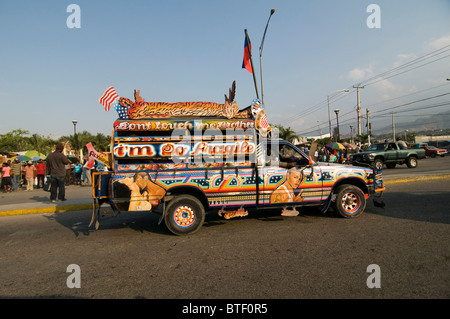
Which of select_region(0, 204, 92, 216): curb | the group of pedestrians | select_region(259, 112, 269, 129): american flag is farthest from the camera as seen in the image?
the group of pedestrians

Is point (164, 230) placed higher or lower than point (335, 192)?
lower

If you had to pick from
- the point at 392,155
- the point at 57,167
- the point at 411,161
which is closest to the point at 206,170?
the point at 57,167

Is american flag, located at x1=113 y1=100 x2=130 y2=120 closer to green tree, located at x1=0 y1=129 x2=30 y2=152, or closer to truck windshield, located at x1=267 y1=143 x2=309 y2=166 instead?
truck windshield, located at x1=267 y1=143 x2=309 y2=166

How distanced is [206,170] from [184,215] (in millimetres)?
1025

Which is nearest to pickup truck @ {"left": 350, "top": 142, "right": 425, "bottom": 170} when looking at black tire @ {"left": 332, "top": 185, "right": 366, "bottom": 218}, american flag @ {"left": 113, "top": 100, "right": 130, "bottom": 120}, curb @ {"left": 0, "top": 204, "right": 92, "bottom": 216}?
black tire @ {"left": 332, "top": 185, "right": 366, "bottom": 218}

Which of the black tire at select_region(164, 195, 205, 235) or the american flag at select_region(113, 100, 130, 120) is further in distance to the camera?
the american flag at select_region(113, 100, 130, 120)

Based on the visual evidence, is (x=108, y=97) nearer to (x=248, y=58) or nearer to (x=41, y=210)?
(x=41, y=210)

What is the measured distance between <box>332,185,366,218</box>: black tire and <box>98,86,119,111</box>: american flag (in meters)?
5.41

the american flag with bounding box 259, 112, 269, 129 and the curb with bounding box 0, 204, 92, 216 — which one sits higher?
the american flag with bounding box 259, 112, 269, 129

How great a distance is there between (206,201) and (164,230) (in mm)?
1191

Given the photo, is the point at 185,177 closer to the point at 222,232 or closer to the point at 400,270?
the point at 222,232

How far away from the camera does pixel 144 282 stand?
3424mm

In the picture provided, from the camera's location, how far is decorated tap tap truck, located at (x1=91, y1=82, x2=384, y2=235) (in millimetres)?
5316

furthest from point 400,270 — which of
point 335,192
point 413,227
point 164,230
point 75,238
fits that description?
point 75,238
